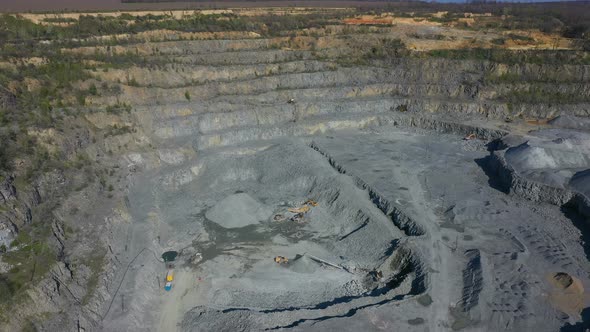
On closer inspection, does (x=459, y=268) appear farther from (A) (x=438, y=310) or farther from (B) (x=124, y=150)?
(B) (x=124, y=150)

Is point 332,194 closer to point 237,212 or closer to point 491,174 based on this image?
point 237,212

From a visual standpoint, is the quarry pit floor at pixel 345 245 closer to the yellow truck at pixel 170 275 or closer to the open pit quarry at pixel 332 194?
the open pit quarry at pixel 332 194

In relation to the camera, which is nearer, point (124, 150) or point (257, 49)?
point (124, 150)

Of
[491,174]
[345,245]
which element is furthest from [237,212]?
[491,174]

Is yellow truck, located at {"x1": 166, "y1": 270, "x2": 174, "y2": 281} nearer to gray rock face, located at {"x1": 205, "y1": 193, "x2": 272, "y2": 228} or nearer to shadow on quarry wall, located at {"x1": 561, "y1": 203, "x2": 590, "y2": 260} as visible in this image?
gray rock face, located at {"x1": 205, "y1": 193, "x2": 272, "y2": 228}

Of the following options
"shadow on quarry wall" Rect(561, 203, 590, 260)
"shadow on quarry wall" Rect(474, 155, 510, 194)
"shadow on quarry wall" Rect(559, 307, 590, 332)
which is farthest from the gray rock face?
"shadow on quarry wall" Rect(561, 203, 590, 260)

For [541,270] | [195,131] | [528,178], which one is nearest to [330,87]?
[195,131]

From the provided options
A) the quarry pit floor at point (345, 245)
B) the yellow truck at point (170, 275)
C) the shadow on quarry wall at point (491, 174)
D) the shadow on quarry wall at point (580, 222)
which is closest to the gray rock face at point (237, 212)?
the quarry pit floor at point (345, 245)
